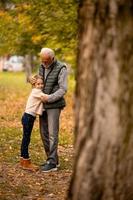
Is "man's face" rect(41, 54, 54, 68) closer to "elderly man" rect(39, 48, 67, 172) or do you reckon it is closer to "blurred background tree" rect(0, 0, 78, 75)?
"elderly man" rect(39, 48, 67, 172)

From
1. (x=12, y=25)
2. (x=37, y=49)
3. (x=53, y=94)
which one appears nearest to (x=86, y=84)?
(x=53, y=94)

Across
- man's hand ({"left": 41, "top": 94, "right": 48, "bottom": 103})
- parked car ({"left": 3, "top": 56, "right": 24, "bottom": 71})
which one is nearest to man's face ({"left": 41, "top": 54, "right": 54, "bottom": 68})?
man's hand ({"left": 41, "top": 94, "right": 48, "bottom": 103})

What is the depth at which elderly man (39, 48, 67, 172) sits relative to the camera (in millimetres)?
10289

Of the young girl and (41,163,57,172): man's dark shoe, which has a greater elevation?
the young girl

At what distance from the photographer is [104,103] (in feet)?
19.0

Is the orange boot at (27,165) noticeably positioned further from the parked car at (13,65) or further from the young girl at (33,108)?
the parked car at (13,65)

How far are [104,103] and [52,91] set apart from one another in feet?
15.5

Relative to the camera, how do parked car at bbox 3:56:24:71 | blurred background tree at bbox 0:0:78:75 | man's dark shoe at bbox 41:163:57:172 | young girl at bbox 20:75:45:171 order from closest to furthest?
young girl at bbox 20:75:45:171
man's dark shoe at bbox 41:163:57:172
blurred background tree at bbox 0:0:78:75
parked car at bbox 3:56:24:71

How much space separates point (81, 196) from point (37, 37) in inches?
895

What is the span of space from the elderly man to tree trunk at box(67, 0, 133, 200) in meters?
4.28

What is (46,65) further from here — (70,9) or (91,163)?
(70,9)

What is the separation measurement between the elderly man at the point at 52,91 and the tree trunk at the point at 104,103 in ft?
14.0

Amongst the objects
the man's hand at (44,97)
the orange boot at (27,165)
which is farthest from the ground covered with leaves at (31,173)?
the man's hand at (44,97)

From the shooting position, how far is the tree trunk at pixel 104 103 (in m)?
5.69
